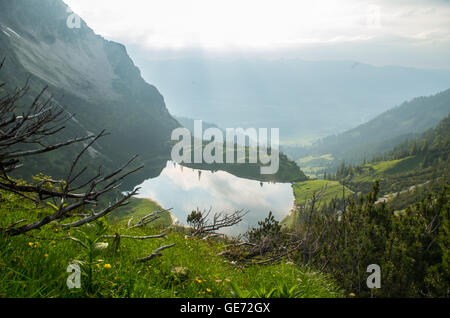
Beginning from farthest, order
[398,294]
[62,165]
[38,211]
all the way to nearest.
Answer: [62,165]
[398,294]
[38,211]

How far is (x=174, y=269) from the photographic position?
4.89 metres

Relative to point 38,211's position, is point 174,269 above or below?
below

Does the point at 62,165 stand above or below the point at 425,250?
above

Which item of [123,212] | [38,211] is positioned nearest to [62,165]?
[123,212]

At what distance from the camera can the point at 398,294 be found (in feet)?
31.3

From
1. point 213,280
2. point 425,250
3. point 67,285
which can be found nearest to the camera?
point 67,285
